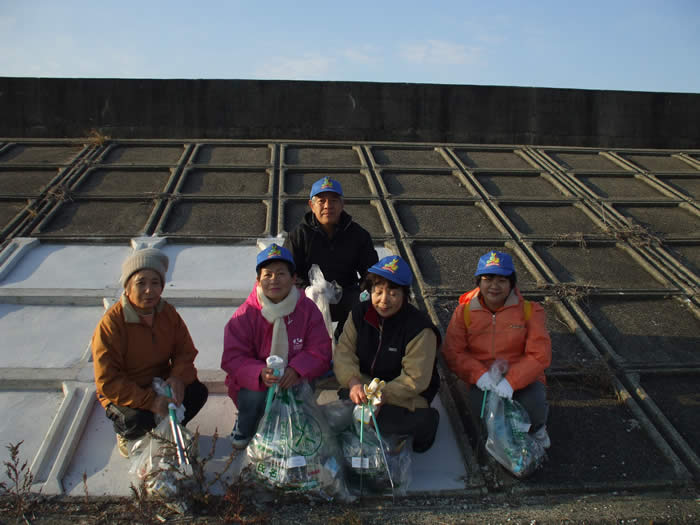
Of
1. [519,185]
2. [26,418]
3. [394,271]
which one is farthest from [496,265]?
[519,185]

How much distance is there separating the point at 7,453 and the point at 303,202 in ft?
12.3

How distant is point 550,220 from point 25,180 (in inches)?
235

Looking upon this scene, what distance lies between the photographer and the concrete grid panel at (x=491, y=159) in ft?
23.7

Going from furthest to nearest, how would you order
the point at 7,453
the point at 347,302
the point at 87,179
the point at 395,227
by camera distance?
the point at 87,179 → the point at 395,227 → the point at 347,302 → the point at 7,453

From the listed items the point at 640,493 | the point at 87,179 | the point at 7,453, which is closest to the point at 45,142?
the point at 87,179

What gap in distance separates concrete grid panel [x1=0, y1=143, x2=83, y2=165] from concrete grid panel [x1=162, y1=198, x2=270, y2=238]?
2205 millimetres

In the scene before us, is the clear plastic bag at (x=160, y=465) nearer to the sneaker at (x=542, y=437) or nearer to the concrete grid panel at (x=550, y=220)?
the sneaker at (x=542, y=437)

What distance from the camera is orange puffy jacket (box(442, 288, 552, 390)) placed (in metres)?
2.92

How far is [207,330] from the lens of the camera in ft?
12.8

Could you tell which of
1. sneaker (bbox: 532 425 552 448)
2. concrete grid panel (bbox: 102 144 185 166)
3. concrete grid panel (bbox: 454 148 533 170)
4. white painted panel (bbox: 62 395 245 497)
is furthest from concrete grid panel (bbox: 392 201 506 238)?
concrete grid panel (bbox: 102 144 185 166)

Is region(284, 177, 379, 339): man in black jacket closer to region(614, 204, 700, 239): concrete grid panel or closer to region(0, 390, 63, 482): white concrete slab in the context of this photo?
region(0, 390, 63, 482): white concrete slab

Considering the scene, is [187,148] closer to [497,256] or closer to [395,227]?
[395,227]

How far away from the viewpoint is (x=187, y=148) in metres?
7.32

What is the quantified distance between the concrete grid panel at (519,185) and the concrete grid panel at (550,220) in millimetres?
244
